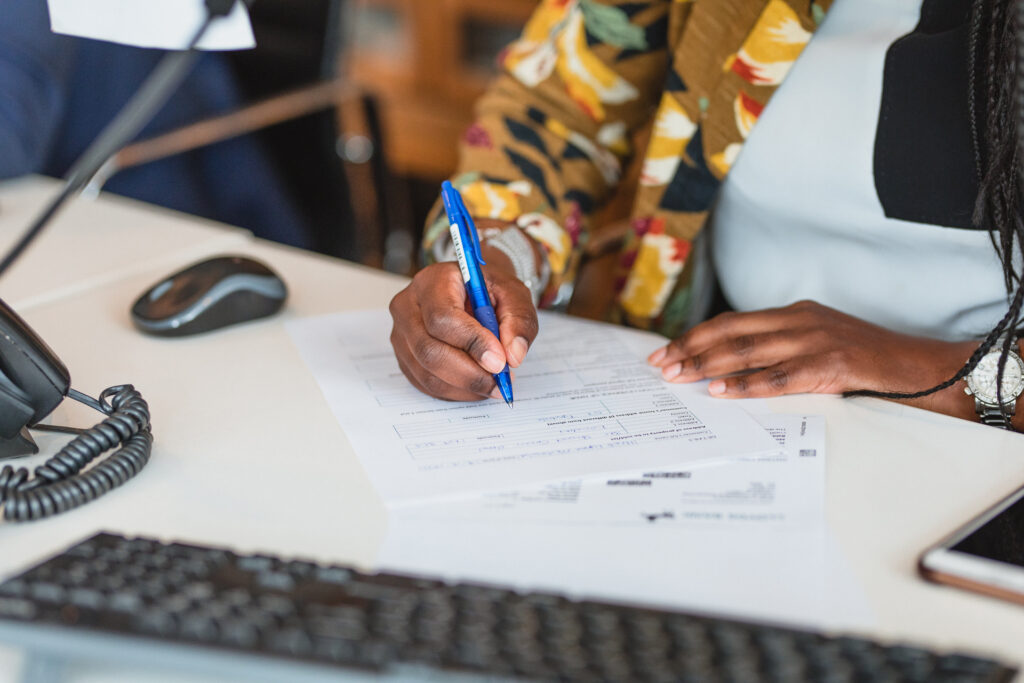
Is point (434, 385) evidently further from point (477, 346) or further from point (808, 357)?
point (808, 357)

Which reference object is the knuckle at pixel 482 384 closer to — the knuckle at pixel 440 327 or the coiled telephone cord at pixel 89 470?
the knuckle at pixel 440 327

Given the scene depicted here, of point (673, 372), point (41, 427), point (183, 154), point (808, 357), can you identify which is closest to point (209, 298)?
point (41, 427)

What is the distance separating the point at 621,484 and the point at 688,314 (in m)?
0.56

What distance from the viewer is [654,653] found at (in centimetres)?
44

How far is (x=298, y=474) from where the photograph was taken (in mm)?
656

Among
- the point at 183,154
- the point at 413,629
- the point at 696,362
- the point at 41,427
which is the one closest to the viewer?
the point at 413,629

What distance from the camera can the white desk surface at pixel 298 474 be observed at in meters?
0.55

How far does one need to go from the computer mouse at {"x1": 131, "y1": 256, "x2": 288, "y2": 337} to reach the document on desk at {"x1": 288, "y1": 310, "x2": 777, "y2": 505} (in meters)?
0.05

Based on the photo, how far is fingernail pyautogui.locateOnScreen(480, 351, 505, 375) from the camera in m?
0.72

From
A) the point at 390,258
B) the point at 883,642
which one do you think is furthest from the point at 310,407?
the point at 390,258

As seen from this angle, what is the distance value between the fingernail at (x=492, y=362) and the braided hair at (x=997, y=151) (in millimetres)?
291

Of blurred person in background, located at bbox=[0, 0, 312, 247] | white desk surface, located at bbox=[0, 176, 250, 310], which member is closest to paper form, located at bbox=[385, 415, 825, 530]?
white desk surface, located at bbox=[0, 176, 250, 310]

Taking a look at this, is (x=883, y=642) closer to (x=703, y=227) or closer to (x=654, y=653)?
(x=654, y=653)

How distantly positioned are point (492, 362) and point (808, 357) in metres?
0.27
